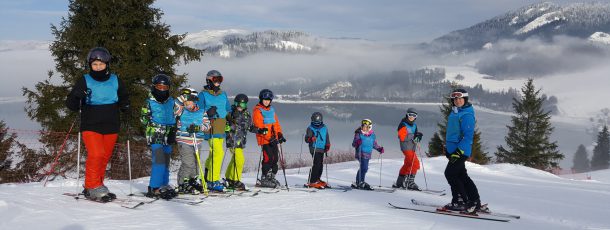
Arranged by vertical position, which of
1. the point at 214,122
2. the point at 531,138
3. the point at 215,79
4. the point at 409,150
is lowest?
the point at 531,138

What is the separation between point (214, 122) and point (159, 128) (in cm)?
118

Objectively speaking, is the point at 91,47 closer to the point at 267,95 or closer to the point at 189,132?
the point at 267,95

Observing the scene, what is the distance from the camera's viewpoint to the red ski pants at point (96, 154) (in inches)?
221

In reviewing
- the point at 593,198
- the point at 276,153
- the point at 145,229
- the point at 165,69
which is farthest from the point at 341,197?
the point at 165,69

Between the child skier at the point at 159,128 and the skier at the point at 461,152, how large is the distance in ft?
13.4

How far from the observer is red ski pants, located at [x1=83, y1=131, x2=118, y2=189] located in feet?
18.4

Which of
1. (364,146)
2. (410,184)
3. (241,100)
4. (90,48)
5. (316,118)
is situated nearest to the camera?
(241,100)

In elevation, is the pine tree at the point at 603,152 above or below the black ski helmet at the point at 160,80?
below

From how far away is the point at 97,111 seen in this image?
5621 millimetres

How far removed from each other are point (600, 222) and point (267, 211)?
15.7ft

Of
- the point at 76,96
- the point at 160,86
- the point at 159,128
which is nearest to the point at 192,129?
the point at 159,128

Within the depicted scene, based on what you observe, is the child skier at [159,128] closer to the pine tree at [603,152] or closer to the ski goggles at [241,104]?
the ski goggles at [241,104]

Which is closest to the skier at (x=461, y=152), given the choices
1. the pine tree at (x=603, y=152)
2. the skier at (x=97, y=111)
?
→ the skier at (x=97, y=111)

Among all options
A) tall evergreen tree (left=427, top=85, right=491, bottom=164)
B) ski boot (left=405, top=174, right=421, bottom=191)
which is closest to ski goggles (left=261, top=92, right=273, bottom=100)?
ski boot (left=405, top=174, right=421, bottom=191)
